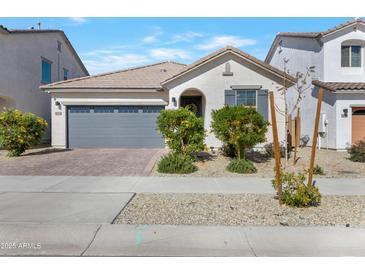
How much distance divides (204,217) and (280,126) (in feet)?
34.7

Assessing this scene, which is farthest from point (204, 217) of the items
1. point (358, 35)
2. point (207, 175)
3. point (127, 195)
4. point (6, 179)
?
point (358, 35)

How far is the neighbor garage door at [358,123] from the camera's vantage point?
15.4 m

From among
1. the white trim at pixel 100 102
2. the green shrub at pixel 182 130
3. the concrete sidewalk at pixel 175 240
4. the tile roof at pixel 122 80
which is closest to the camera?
the concrete sidewalk at pixel 175 240

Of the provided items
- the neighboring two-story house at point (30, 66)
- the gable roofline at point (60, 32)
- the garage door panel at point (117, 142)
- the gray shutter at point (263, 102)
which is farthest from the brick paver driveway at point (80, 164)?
the gable roofline at point (60, 32)

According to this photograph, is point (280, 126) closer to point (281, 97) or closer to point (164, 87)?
point (281, 97)

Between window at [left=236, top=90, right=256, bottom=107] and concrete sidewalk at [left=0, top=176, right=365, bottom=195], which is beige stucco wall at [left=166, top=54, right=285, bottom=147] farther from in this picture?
concrete sidewalk at [left=0, top=176, right=365, bottom=195]

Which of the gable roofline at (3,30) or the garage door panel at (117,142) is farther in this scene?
the garage door panel at (117,142)

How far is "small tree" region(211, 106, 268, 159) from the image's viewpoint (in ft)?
35.2

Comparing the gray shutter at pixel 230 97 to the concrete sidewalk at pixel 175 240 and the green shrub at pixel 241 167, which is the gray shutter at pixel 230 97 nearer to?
the green shrub at pixel 241 167

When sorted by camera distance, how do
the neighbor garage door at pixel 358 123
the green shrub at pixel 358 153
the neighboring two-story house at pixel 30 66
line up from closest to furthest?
the green shrub at pixel 358 153 → the neighbor garage door at pixel 358 123 → the neighboring two-story house at pixel 30 66

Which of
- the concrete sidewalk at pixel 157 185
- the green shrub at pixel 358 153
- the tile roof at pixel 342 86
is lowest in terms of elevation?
the concrete sidewalk at pixel 157 185

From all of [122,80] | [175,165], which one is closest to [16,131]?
[122,80]

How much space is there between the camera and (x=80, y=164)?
1118 cm

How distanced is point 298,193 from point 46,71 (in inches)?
782
